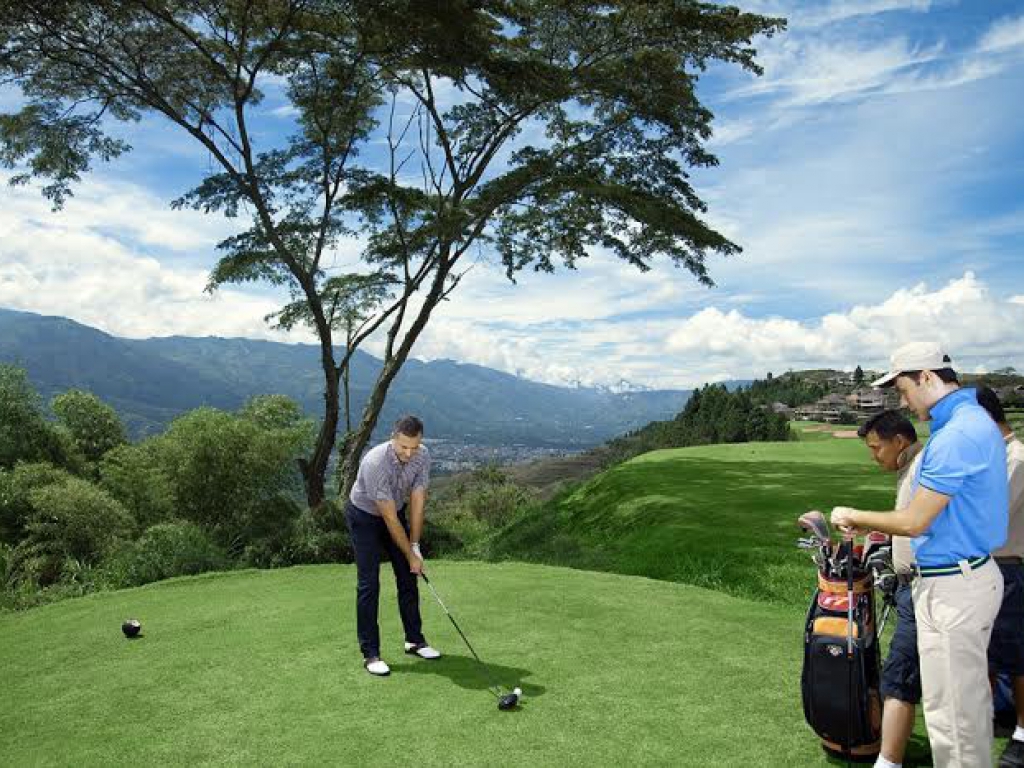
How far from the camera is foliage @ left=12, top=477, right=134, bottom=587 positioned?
1845cm

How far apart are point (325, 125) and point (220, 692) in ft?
52.5

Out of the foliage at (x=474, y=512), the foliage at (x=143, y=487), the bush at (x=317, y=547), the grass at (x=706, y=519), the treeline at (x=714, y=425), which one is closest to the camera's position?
the grass at (x=706, y=519)

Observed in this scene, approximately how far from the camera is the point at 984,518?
3387 mm

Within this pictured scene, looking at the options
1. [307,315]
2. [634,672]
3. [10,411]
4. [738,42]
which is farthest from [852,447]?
[10,411]

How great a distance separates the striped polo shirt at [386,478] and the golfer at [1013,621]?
13.5 feet

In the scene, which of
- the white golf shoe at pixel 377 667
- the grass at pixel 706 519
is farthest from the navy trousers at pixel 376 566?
the grass at pixel 706 519

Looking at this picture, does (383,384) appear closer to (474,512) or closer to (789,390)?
(474,512)

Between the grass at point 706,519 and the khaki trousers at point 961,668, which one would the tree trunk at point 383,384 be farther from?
the khaki trousers at point 961,668

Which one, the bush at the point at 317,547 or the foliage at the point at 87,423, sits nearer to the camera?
the bush at the point at 317,547

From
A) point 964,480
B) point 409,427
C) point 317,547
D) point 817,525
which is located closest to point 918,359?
point 964,480

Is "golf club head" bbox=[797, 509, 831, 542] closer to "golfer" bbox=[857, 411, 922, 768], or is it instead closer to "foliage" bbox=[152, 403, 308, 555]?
"golfer" bbox=[857, 411, 922, 768]

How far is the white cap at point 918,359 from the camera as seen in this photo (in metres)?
3.52

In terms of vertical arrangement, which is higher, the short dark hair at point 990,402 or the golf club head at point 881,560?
the short dark hair at point 990,402

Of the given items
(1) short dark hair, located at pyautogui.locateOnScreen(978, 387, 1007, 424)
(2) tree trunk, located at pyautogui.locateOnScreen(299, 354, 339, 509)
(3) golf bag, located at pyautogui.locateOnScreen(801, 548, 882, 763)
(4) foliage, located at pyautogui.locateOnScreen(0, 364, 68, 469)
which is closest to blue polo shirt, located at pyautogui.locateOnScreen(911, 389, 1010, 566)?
(3) golf bag, located at pyautogui.locateOnScreen(801, 548, 882, 763)
